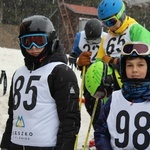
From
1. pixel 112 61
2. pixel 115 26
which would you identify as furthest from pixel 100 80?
pixel 115 26

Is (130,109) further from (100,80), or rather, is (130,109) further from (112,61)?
(112,61)

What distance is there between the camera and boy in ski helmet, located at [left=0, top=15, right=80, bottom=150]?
3529 mm

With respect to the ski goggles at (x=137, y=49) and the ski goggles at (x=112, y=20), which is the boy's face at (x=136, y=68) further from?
the ski goggles at (x=112, y=20)

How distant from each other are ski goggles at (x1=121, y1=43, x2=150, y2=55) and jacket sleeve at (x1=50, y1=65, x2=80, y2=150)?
0.47 m

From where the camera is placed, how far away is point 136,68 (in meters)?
3.35

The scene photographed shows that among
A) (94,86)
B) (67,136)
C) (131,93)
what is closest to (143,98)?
(131,93)

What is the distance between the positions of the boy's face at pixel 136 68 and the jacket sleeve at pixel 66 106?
46cm

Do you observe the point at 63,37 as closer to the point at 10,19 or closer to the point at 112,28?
the point at 10,19

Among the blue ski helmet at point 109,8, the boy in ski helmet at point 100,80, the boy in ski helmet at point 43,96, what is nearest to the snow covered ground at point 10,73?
the boy in ski helmet at point 100,80

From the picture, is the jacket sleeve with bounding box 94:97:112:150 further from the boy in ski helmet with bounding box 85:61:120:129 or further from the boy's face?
the boy in ski helmet with bounding box 85:61:120:129

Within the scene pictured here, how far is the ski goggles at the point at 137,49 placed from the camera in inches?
133

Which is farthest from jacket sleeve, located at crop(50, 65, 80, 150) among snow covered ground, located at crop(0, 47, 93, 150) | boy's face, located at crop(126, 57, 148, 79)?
snow covered ground, located at crop(0, 47, 93, 150)

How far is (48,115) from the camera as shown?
358 cm

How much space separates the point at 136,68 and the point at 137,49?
0.14m
